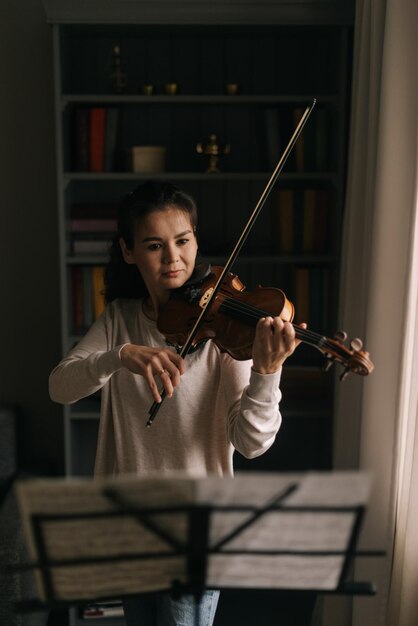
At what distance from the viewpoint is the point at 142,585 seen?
1106 millimetres

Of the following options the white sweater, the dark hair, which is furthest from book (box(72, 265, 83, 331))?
the white sweater

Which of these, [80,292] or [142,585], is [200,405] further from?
[80,292]

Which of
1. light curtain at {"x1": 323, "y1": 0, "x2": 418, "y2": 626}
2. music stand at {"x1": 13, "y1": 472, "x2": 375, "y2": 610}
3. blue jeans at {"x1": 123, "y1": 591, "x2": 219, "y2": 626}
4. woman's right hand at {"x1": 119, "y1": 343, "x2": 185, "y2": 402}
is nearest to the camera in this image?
music stand at {"x1": 13, "y1": 472, "x2": 375, "y2": 610}

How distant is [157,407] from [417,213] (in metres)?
0.87

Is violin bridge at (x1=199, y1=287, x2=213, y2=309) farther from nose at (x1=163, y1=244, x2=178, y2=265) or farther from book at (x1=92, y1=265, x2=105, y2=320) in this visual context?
book at (x1=92, y1=265, x2=105, y2=320)

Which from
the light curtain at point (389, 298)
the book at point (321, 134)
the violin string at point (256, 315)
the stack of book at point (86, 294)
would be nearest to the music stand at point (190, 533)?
the violin string at point (256, 315)

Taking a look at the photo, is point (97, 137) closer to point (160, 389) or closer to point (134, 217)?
point (134, 217)

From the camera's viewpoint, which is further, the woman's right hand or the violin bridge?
the violin bridge

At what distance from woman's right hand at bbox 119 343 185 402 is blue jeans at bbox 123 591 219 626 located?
41cm

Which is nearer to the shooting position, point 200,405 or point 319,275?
point 200,405

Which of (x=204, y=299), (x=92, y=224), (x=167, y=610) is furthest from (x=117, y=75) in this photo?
(x=167, y=610)

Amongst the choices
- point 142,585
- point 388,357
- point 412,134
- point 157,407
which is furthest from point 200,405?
point 412,134

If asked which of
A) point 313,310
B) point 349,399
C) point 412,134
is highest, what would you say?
point 412,134

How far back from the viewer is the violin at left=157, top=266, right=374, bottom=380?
58.0 inches
